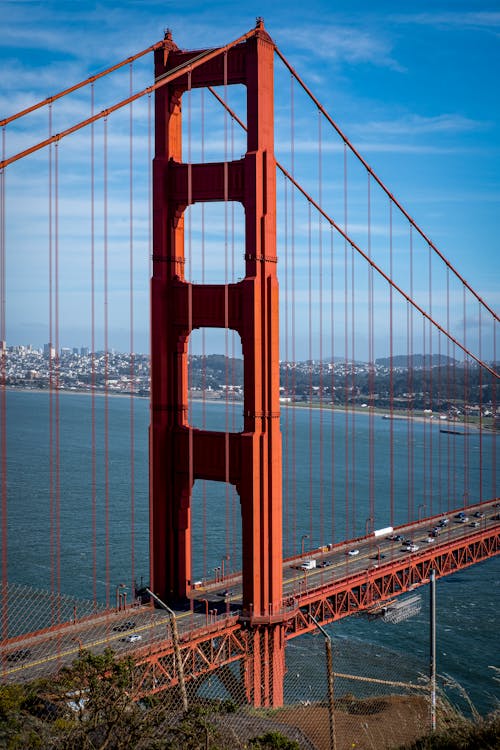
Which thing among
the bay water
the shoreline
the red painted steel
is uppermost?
the red painted steel

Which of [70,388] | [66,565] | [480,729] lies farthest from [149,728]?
[70,388]

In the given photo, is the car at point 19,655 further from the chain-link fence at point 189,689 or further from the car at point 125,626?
the car at point 125,626

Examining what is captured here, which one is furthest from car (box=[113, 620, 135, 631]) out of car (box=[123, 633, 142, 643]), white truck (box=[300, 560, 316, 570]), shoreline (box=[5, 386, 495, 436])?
shoreline (box=[5, 386, 495, 436])

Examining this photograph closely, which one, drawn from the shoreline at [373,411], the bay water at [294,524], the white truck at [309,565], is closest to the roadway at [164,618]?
the white truck at [309,565]

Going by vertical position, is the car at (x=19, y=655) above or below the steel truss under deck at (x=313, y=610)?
above

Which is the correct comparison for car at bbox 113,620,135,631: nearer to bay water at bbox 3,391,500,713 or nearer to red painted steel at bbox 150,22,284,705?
bay water at bbox 3,391,500,713

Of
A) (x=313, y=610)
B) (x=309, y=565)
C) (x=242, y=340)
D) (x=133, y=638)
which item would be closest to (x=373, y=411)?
(x=309, y=565)
